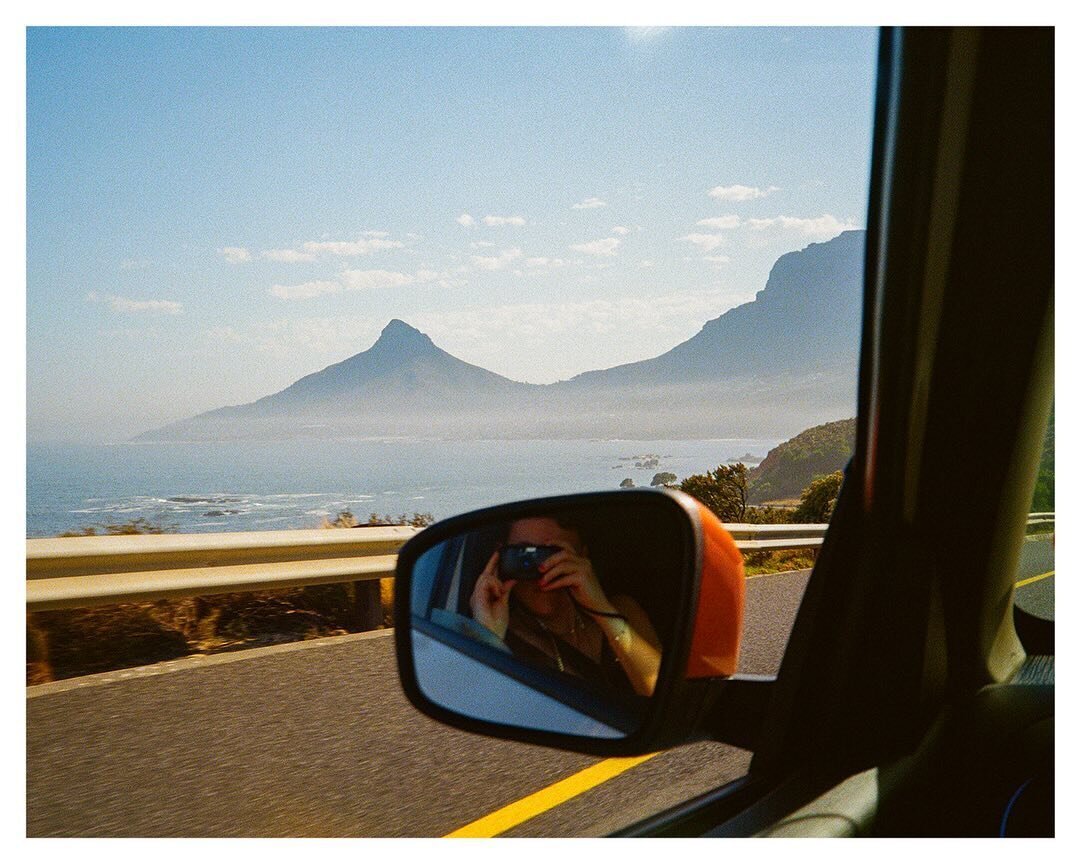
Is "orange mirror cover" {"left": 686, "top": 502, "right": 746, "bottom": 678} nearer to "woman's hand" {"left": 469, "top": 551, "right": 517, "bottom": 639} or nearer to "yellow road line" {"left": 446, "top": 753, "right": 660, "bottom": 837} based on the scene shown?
"woman's hand" {"left": 469, "top": 551, "right": 517, "bottom": 639}

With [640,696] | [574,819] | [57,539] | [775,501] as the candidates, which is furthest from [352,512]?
[640,696]

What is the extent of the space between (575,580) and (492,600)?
23 centimetres

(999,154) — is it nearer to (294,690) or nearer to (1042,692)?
(1042,692)

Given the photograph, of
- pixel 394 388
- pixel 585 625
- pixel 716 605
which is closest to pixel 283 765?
pixel 585 625

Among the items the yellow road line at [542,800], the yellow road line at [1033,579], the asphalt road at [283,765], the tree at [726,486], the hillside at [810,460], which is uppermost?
the hillside at [810,460]

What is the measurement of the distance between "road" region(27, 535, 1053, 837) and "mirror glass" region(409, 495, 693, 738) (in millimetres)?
1501

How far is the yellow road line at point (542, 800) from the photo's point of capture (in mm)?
3037

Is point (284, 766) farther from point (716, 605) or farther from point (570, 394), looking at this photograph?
point (570, 394)

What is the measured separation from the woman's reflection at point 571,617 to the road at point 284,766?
1.64 metres

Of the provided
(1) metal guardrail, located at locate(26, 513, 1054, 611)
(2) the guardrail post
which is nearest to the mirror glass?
(1) metal guardrail, located at locate(26, 513, 1054, 611)

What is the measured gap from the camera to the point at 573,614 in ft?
4.68

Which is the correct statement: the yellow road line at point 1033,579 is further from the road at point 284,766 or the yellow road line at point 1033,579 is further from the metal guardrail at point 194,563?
the metal guardrail at point 194,563

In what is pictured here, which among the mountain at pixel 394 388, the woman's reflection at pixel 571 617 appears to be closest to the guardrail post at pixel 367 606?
the woman's reflection at pixel 571 617

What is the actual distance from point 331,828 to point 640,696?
2.04 m
